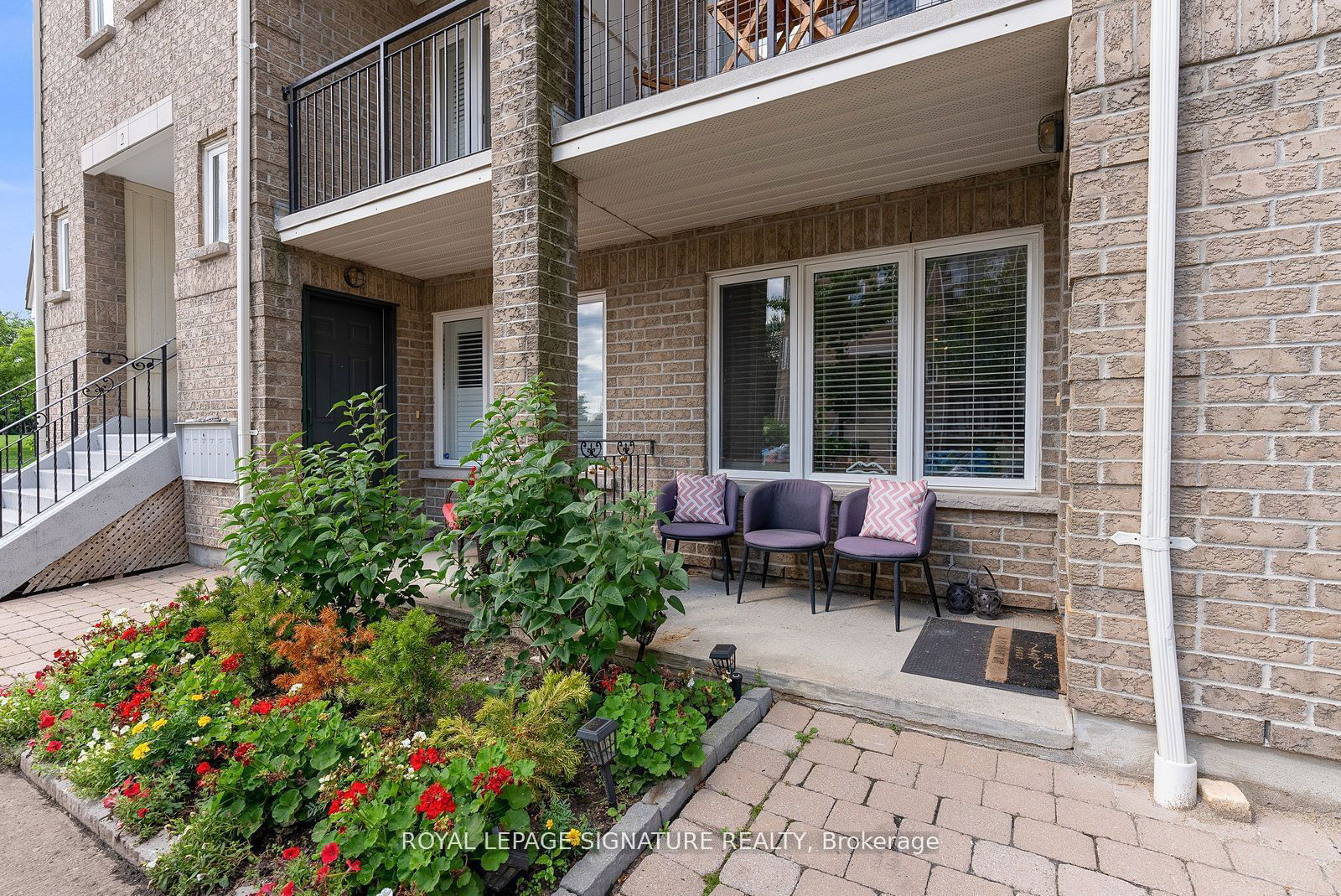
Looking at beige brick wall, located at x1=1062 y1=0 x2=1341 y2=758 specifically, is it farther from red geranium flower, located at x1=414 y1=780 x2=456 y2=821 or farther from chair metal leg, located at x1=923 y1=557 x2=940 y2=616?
red geranium flower, located at x1=414 y1=780 x2=456 y2=821

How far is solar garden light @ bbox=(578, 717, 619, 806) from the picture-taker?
177 cm

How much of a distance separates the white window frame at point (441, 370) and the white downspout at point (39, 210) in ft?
14.3

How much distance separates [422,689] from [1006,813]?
196 centimetres

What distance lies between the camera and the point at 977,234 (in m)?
3.66

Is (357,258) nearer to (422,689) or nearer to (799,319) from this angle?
(799,319)

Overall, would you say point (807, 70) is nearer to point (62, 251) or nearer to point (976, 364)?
point (976, 364)

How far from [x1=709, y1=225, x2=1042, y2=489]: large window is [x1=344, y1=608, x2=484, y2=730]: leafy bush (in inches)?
108

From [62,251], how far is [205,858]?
312 inches

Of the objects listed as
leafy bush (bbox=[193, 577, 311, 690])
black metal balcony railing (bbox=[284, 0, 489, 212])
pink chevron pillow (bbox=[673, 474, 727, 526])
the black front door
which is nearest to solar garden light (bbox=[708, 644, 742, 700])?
pink chevron pillow (bbox=[673, 474, 727, 526])

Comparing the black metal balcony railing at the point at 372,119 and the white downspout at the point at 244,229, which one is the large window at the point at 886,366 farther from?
the white downspout at the point at 244,229

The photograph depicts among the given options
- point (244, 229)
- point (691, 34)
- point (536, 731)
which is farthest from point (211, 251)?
point (536, 731)

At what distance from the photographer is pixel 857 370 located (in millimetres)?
4098

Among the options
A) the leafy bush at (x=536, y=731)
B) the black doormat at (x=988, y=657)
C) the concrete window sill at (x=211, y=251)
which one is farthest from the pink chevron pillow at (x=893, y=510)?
the concrete window sill at (x=211, y=251)

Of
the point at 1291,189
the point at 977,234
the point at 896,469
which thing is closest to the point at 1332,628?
the point at 1291,189
